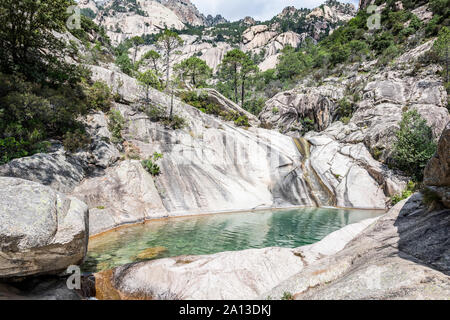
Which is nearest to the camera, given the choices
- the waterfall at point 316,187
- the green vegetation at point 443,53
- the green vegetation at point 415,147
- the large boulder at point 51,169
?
the large boulder at point 51,169

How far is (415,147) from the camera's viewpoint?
2191cm

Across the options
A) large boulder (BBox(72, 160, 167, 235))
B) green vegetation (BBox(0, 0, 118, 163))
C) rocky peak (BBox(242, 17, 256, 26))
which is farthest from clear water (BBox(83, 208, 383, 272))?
rocky peak (BBox(242, 17, 256, 26))

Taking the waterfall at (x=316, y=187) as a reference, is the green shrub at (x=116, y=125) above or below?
above

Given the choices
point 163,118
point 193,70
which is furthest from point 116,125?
point 193,70

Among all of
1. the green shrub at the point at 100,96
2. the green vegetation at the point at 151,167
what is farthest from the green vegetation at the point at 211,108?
the green vegetation at the point at 151,167

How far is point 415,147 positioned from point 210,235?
900 inches

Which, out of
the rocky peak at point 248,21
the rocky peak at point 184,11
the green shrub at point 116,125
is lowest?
the green shrub at point 116,125

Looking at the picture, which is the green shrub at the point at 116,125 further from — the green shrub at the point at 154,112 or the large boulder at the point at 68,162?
the green shrub at the point at 154,112

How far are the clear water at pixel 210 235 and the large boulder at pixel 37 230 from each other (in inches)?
111

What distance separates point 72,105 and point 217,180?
14.6 m

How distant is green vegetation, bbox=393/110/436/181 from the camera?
2152 cm

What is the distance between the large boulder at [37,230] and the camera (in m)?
5.09
